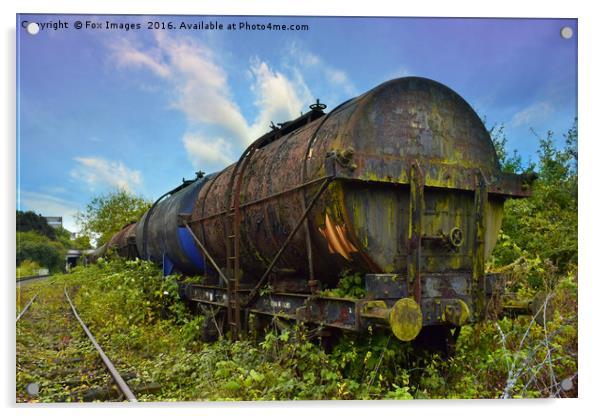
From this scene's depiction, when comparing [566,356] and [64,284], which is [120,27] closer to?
[566,356]

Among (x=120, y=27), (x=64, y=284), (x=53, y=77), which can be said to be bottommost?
(x=64, y=284)

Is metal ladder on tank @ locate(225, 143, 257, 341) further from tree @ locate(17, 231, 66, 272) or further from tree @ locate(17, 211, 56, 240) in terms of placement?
tree @ locate(17, 231, 66, 272)

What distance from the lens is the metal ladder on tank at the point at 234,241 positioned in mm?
7105

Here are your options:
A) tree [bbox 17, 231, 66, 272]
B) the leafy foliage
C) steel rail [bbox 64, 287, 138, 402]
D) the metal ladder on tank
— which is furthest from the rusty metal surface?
tree [bbox 17, 231, 66, 272]

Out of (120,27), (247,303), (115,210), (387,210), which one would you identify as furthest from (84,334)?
(115,210)

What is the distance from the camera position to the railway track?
5.64 meters

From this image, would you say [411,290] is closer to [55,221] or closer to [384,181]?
[384,181]

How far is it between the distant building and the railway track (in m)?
1.21

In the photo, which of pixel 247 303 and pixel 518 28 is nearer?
pixel 518 28

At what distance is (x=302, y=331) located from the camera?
5.75m

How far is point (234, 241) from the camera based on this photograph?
24.6 ft

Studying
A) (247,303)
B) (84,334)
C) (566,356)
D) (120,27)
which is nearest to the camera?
(566,356)

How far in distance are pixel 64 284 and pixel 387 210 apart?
49.4 feet

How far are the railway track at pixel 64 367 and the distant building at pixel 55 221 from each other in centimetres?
121
